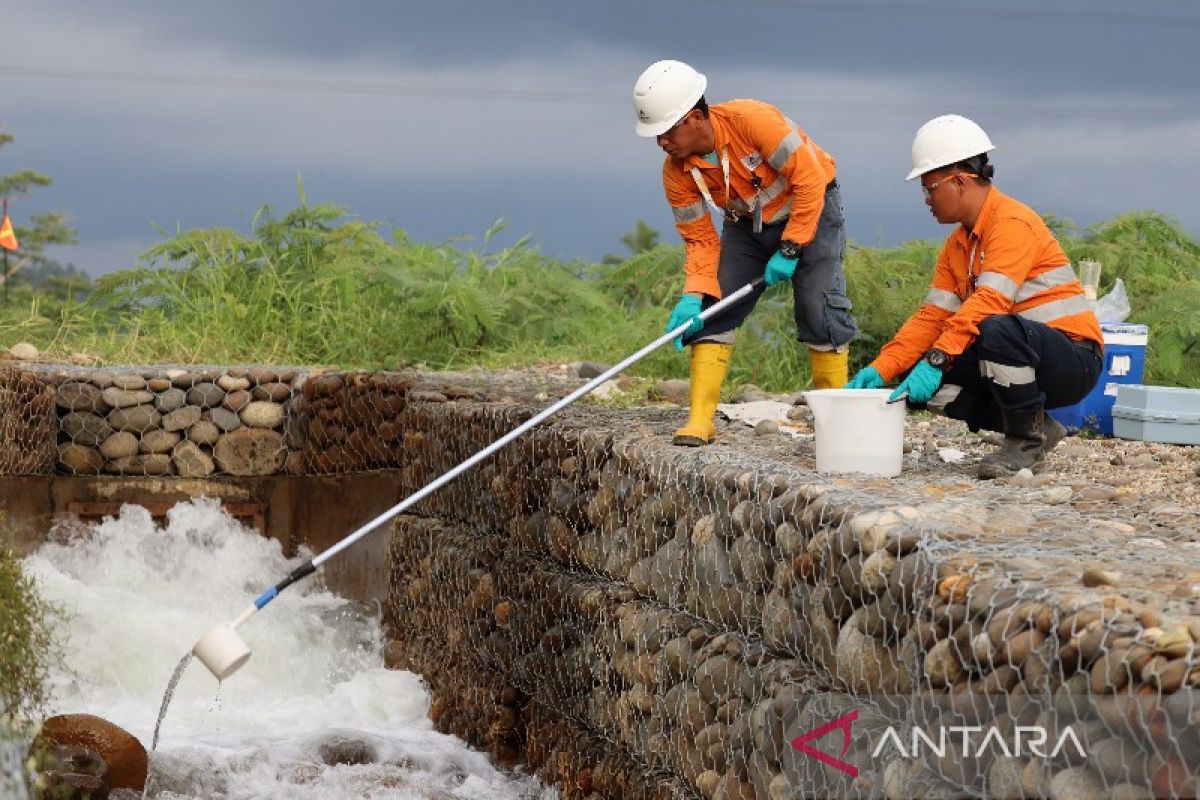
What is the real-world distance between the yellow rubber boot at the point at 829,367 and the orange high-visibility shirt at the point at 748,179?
0.56m

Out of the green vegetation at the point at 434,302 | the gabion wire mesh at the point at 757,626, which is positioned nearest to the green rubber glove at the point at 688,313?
the gabion wire mesh at the point at 757,626

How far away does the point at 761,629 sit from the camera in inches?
182

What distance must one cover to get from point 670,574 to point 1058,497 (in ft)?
4.13

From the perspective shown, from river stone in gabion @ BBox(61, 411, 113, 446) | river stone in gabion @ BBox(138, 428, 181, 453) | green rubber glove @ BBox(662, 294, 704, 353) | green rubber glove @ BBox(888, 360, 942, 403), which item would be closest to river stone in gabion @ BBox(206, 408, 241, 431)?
river stone in gabion @ BBox(138, 428, 181, 453)

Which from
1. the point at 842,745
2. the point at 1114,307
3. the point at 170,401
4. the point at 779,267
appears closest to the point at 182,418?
the point at 170,401

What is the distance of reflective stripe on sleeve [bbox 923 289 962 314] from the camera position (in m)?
5.63

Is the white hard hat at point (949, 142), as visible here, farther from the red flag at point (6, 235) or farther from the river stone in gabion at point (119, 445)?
the red flag at point (6, 235)

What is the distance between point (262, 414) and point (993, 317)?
586cm

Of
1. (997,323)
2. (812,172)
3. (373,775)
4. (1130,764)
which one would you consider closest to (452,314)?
(373,775)

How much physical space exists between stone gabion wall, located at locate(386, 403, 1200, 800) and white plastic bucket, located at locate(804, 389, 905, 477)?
288mm

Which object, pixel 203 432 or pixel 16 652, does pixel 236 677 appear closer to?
pixel 203 432

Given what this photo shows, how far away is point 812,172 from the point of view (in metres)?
5.96

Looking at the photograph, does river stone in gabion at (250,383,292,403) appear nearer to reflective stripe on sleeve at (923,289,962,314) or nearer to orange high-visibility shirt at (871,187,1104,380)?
orange high-visibility shirt at (871,187,1104,380)

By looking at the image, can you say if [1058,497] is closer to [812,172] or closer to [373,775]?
[812,172]
